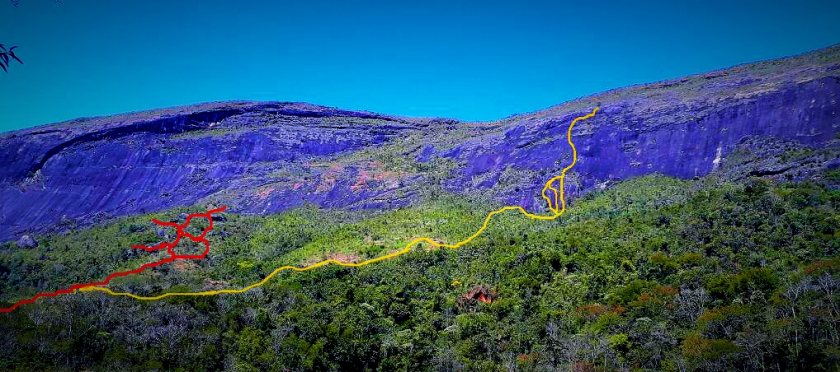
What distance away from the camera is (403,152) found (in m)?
94.6

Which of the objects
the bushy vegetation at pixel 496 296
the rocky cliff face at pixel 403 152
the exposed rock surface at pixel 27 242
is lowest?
the bushy vegetation at pixel 496 296

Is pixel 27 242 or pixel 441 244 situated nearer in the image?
pixel 441 244

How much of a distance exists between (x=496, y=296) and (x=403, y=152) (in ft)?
161

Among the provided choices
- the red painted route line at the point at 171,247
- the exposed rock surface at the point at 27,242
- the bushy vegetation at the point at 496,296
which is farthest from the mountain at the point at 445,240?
the exposed rock surface at the point at 27,242

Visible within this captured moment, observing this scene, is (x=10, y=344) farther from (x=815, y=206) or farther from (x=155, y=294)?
(x=815, y=206)

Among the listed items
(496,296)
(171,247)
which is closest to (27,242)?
(171,247)

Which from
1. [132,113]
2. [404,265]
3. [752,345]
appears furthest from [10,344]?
[132,113]

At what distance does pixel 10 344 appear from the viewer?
102ft

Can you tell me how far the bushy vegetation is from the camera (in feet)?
110

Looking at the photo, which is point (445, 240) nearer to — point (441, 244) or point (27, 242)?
point (441, 244)

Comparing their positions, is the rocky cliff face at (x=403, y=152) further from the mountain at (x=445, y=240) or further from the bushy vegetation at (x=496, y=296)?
the bushy vegetation at (x=496, y=296)

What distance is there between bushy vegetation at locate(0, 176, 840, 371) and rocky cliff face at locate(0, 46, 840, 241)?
25.9 feet

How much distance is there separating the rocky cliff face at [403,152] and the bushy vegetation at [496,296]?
7.90 metres

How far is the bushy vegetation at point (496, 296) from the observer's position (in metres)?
33.7
